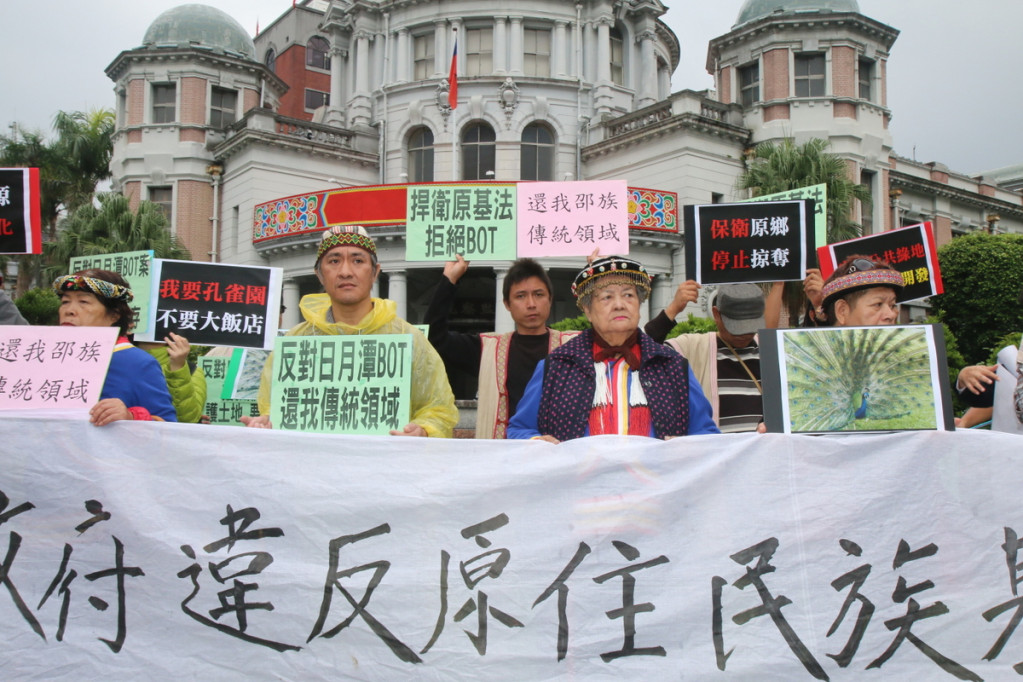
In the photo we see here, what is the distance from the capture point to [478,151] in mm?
29266

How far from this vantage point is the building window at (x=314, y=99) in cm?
4427

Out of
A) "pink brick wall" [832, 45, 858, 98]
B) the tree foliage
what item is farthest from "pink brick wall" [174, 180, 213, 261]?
the tree foliage

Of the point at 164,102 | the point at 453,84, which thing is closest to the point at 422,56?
the point at 453,84

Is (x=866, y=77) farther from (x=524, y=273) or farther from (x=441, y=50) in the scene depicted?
(x=524, y=273)

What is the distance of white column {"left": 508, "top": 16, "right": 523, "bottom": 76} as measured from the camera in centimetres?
2923

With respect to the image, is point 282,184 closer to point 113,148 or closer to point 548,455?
point 113,148

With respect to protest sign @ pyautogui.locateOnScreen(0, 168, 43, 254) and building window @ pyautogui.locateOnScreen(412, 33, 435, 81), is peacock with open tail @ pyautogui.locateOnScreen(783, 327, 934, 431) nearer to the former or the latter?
protest sign @ pyautogui.locateOnScreen(0, 168, 43, 254)

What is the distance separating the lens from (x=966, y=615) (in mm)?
3098

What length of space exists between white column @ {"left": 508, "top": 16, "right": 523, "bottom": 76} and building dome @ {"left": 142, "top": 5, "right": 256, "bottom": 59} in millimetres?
10972

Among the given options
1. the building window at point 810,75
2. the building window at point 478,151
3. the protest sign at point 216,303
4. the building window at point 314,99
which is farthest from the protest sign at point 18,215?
the building window at point 314,99

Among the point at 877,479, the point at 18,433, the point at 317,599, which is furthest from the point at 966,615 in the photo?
the point at 18,433

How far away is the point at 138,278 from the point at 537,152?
2521 cm

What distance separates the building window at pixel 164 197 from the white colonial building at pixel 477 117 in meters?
0.10

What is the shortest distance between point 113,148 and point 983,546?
34841 mm
